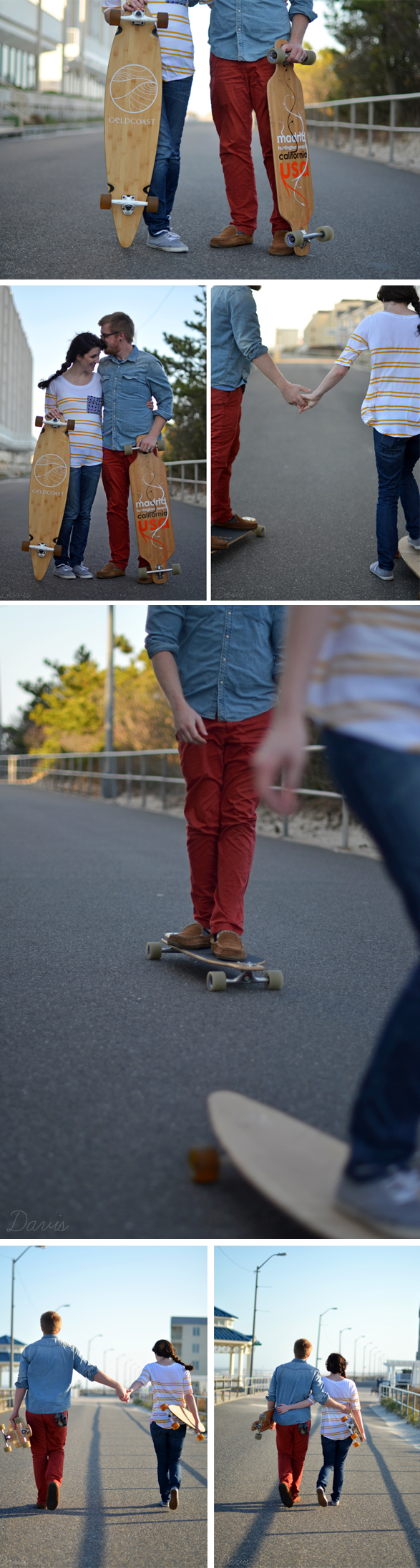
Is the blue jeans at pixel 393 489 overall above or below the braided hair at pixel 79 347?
below

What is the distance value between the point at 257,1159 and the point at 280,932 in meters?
2.37

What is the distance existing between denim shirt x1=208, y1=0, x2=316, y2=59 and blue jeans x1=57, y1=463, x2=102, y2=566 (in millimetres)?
1763

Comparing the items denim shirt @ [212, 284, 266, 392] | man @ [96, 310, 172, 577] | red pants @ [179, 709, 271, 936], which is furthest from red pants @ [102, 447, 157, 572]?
red pants @ [179, 709, 271, 936]

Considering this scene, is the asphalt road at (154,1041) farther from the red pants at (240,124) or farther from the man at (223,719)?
the red pants at (240,124)

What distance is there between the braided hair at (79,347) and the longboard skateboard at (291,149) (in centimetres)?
99

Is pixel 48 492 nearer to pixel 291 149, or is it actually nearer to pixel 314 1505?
pixel 291 149

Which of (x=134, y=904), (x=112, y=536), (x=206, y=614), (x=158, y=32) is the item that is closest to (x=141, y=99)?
(x=158, y=32)

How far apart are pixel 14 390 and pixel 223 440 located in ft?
3.16

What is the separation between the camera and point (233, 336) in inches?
154

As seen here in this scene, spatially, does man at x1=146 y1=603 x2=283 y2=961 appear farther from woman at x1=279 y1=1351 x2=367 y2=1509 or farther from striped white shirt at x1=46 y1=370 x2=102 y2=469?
striped white shirt at x1=46 y1=370 x2=102 y2=469

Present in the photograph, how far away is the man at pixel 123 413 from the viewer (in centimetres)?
404

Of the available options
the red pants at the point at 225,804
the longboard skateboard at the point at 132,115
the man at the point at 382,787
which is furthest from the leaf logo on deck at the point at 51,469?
the man at the point at 382,787

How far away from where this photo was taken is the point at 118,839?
27.3 ft

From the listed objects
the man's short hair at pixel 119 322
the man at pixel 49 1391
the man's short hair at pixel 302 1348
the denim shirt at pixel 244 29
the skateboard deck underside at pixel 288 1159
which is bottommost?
the man at pixel 49 1391
